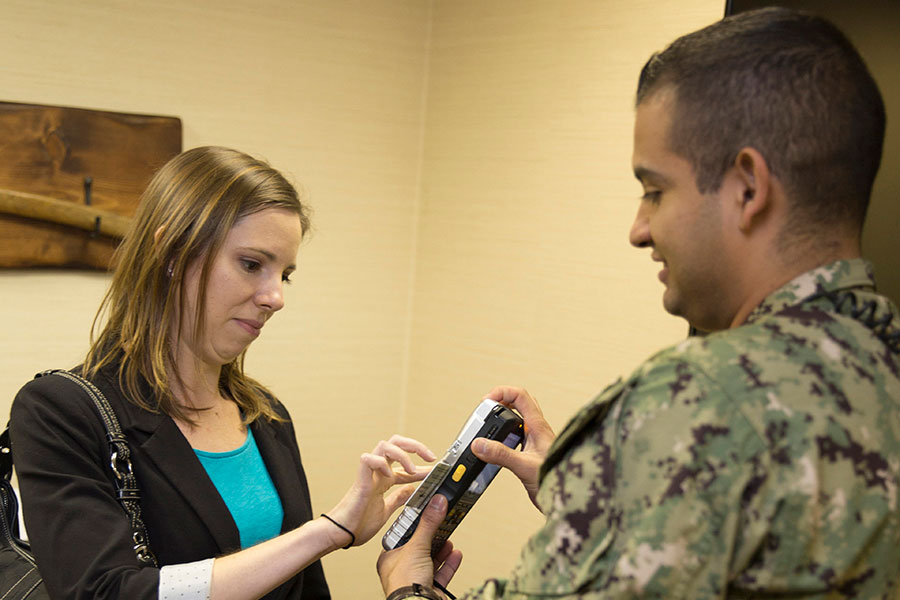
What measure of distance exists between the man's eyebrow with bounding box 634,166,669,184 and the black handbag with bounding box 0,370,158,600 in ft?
3.30

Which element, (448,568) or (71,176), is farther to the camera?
(71,176)

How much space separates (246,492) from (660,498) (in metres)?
1.07

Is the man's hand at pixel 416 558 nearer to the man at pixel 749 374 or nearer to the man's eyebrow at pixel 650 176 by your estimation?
the man at pixel 749 374

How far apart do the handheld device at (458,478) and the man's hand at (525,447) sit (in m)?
0.03

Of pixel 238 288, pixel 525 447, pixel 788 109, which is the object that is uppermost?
pixel 788 109

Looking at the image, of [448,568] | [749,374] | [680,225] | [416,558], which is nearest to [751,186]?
[680,225]

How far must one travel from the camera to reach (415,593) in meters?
Answer: 1.21

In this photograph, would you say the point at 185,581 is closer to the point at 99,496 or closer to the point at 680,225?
the point at 99,496

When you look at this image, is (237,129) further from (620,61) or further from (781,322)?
(781,322)

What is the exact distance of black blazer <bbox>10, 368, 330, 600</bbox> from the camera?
1354 mm

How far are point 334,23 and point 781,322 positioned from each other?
7.92 ft

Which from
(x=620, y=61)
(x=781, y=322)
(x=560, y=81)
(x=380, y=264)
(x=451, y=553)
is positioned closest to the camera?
(x=781, y=322)

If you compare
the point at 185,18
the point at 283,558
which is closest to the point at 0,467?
the point at 283,558

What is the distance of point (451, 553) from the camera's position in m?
1.41
